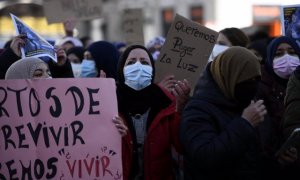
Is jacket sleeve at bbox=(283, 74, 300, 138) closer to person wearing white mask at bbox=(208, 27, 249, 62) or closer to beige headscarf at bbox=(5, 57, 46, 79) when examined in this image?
beige headscarf at bbox=(5, 57, 46, 79)

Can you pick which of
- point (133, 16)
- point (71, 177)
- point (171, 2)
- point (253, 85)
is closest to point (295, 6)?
point (253, 85)

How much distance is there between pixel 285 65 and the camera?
4.68m

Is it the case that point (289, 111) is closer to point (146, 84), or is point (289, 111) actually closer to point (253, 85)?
point (253, 85)

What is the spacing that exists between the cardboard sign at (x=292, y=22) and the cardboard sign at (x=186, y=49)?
0.68m

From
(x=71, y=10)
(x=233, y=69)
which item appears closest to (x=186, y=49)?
(x=233, y=69)

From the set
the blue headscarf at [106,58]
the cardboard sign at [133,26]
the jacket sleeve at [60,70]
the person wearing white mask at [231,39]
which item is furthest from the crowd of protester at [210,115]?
the cardboard sign at [133,26]

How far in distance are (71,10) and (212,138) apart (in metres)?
4.84

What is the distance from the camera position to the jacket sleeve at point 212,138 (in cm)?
310

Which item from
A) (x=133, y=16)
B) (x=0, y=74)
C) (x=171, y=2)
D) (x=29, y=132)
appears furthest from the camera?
(x=171, y=2)

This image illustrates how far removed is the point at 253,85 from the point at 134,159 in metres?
0.95

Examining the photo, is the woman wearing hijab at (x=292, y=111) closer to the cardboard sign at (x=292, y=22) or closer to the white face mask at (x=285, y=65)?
the white face mask at (x=285, y=65)

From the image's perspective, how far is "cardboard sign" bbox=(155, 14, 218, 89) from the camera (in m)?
4.52

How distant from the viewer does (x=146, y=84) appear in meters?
4.04

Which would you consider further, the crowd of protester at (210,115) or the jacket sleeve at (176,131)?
the jacket sleeve at (176,131)
